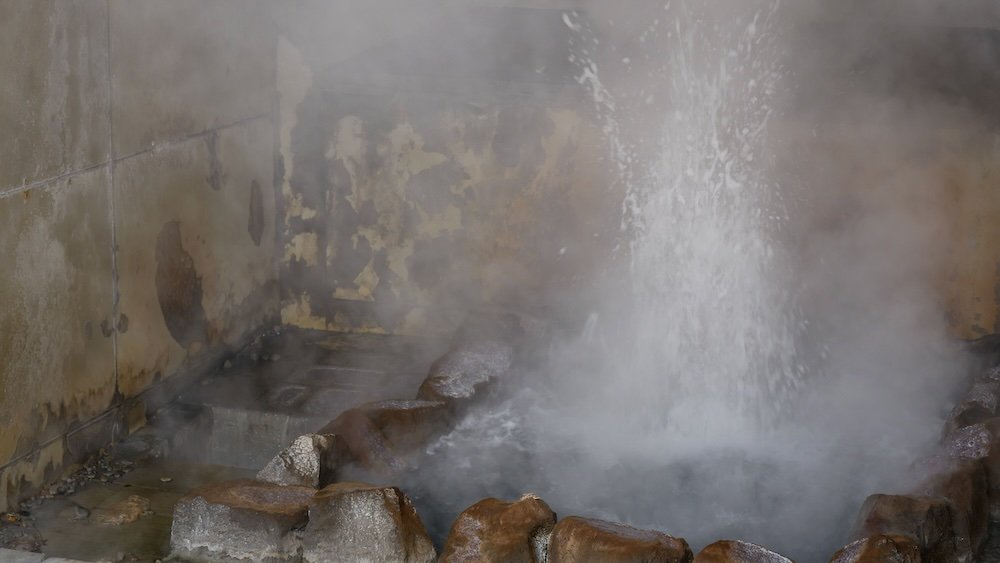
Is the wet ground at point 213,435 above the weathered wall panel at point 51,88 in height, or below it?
below

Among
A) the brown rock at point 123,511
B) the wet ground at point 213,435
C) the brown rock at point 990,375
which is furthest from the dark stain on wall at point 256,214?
the brown rock at point 990,375

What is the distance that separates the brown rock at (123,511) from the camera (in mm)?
3273

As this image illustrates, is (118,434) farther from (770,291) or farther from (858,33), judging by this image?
(858,33)

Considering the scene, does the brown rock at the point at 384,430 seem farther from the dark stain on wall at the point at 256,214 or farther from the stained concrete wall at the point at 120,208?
the dark stain on wall at the point at 256,214

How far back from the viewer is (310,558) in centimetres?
288

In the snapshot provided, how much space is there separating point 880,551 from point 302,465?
158 centimetres

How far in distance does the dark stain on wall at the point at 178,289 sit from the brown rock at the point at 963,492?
2.80m

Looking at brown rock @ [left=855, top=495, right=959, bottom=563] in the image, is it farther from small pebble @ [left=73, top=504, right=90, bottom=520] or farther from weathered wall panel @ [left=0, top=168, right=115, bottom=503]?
weathered wall panel @ [left=0, top=168, right=115, bottom=503]

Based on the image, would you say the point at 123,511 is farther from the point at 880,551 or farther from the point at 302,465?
the point at 880,551

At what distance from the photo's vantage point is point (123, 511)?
10.9 ft

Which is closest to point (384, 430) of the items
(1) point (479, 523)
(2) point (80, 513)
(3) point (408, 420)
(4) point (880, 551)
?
(3) point (408, 420)

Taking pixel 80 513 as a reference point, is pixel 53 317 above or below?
above

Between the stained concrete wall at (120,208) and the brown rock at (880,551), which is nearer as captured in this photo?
the brown rock at (880,551)

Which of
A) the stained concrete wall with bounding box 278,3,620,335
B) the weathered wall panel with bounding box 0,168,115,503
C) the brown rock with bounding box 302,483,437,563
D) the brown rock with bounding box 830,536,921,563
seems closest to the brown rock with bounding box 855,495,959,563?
the brown rock with bounding box 830,536,921,563
